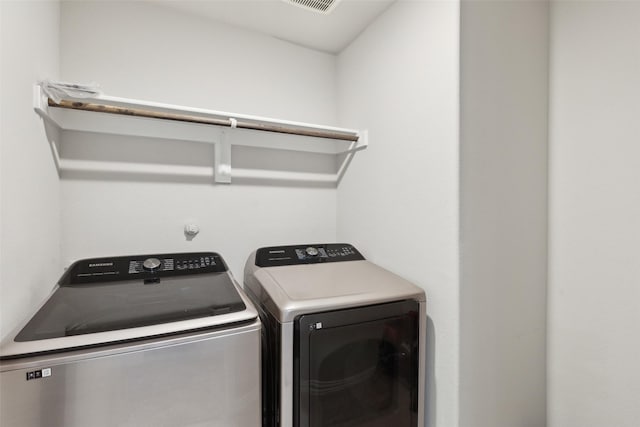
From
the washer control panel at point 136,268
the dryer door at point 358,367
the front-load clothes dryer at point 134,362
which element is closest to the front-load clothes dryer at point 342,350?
the dryer door at point 358,367

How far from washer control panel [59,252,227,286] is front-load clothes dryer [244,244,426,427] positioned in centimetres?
28

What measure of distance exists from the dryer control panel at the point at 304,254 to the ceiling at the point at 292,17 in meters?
1.26

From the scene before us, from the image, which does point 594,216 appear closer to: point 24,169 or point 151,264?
point 151,264

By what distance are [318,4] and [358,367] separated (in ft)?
5.57

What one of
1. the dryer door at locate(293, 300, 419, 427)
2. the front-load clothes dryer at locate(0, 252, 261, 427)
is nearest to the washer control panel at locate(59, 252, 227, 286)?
the front-load clothes dryer at locate(0, 252, 261, 427)

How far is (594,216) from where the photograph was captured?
1.23 metres

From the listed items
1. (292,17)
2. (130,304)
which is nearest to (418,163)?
(292,17)

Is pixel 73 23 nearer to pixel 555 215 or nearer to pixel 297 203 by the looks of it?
pixel 297 203

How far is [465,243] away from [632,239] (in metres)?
0.63

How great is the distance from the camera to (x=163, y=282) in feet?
3.88

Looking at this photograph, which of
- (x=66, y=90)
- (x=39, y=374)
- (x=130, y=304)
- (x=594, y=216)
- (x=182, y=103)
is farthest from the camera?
(x=182, y=103)

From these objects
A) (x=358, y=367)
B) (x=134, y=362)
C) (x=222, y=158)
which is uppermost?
(x=222, y=158)

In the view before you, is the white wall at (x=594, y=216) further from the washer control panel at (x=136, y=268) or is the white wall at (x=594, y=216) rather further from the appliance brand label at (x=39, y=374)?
the appliance brand label at (x=39, y=374)

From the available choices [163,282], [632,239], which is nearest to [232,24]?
[163,282]
